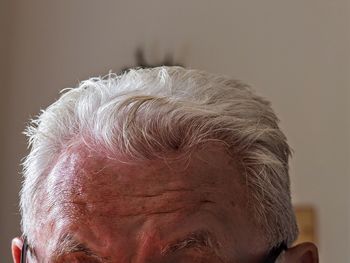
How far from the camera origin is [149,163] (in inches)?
42.9

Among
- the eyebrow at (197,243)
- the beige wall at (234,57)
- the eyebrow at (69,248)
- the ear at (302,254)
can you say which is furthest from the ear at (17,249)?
the beige wall at (234,57)

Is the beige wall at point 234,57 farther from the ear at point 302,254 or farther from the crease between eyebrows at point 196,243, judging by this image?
the crease between eyebrows at point 196,243

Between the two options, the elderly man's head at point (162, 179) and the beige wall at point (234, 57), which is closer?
the elderly man's head at point (162, 179)

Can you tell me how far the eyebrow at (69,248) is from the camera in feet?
3.51

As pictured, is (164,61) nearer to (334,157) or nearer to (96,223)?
(334,157)

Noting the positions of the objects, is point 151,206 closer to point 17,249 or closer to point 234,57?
point 17,249

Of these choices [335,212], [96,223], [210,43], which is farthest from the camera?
[210,43]

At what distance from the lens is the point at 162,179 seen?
1.08 metres

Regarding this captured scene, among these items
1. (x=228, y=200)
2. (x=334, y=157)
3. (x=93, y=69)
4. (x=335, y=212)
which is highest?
(x=228, y=200)

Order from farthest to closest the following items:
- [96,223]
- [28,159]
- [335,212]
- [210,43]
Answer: [210,43] → [335,212] → [28,159] → [96,223]

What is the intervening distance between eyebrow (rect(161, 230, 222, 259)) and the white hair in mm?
82

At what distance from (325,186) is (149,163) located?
151cm

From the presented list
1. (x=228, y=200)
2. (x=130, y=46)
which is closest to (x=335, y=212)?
(x=130, y=46)

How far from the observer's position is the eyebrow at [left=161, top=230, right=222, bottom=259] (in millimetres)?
1057
